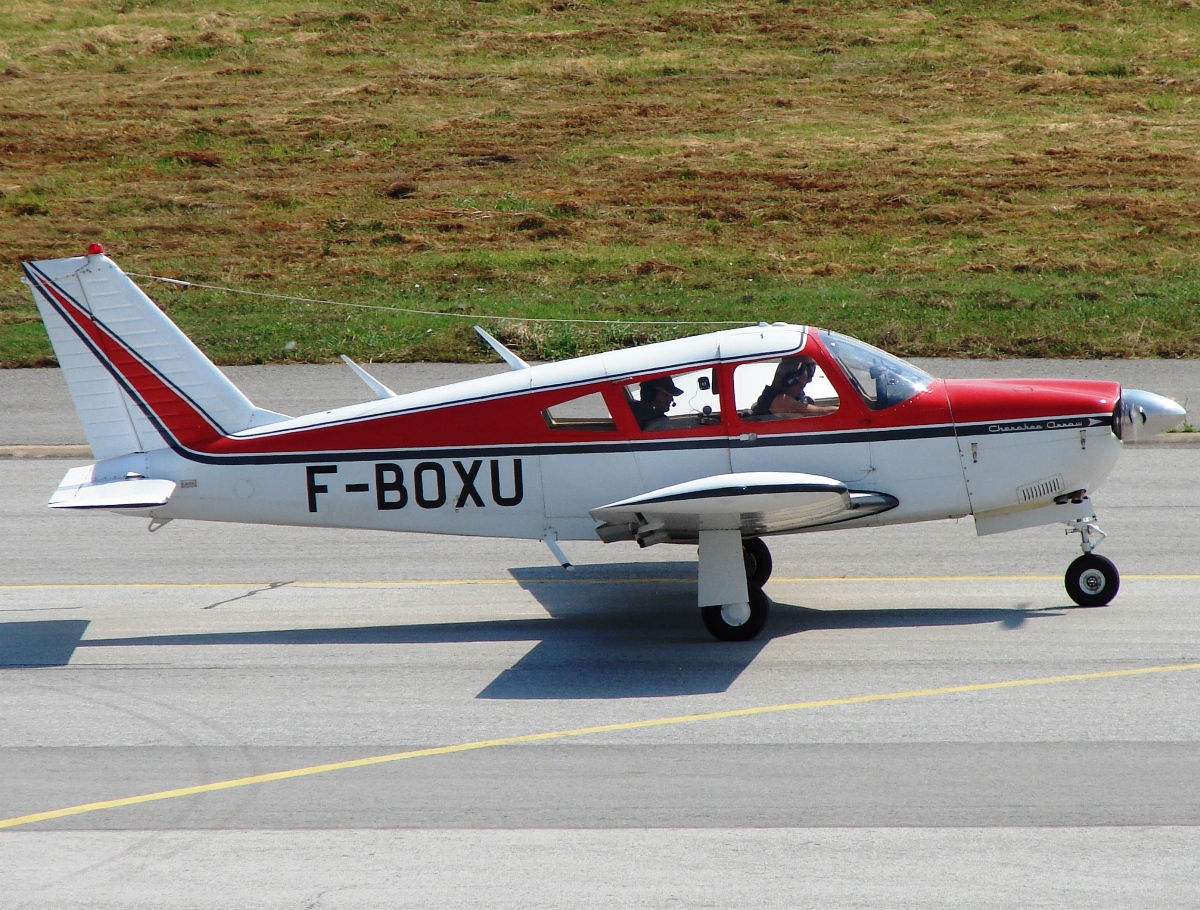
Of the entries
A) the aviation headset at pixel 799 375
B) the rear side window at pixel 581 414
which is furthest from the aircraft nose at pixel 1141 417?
the rear side window at pixel 581 414

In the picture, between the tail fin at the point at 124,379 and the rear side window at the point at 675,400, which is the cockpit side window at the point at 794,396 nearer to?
the rear side window at the point at 675,400

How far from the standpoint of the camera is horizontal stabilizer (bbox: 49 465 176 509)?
1001 cm

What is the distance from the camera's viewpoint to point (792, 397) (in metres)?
10.3

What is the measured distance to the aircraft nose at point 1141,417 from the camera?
1020cm

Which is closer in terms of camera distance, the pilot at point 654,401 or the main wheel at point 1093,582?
the pilot at point 654,401

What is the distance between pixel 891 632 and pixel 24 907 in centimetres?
651

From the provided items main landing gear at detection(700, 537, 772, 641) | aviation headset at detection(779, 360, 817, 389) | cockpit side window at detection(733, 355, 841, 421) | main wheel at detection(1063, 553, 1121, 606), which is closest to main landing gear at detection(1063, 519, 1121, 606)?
main wheel at detection(1063, 553, 1121, 606)

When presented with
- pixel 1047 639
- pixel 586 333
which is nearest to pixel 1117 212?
pixel 586 333

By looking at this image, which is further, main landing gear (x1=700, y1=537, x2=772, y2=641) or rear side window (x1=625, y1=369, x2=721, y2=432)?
rear side window (x1=625, y1=369, x2=721, y2=432)

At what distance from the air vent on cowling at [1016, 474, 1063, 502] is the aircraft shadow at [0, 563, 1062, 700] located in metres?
0.99

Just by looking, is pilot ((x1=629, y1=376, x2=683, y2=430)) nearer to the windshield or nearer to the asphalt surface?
the windshield

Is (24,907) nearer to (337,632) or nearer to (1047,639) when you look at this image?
(337,632)

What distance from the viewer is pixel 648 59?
39.8 m

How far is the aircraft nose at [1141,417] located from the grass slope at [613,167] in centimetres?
1098
